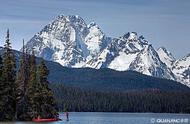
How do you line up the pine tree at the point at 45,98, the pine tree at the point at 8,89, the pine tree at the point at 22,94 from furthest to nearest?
the pine tree at the point at 45,98, the pine tree at the point at 22,94, the pine tree at the point at 8,89

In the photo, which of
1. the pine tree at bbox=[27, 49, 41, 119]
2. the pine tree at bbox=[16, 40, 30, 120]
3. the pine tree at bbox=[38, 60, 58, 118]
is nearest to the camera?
the pine tree at bbox=[16, 40, 30, 120]

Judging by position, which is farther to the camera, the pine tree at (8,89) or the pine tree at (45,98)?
the pine tree at (45,98)

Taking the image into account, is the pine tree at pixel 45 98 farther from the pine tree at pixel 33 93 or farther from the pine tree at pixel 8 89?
the pine tree at pixel 8 89

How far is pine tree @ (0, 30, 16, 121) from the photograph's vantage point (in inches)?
5182

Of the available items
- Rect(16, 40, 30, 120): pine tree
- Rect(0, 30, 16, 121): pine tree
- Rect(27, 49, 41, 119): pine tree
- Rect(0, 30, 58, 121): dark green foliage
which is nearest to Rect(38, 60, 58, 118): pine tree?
Rect(0, 30, 58, 121): dark green foliage

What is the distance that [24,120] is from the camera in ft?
456

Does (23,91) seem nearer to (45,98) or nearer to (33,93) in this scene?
(33,93)

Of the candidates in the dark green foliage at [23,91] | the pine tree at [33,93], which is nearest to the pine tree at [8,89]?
the dark green foliage at [23,91]

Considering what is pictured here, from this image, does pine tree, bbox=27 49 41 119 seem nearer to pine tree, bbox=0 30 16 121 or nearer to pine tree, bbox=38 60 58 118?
pine tree, bbox=38 60 58 118

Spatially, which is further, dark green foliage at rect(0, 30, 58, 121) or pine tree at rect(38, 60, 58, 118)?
pine tree at rect(38, 60, 58, 118)

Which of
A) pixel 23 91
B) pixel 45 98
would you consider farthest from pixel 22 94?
pixel 45 98

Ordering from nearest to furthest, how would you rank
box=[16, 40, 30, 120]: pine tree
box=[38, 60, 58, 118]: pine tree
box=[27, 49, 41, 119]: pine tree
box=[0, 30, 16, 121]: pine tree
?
box=[0, 30, 16, 121]: pine tree < box=[16, 40, 30, 120]: pine tree < box=[27, 49, 41, 119]: pine tree < box=[38, 60, 58, 118]: pine tree

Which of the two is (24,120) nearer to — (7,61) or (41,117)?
(41,117)

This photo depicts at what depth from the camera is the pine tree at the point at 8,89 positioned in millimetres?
131625
